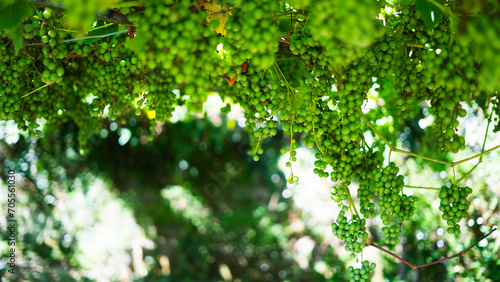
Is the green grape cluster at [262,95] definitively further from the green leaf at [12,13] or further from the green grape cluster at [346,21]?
the green leaf at [12,13]

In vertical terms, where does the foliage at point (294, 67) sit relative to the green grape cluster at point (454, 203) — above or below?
above

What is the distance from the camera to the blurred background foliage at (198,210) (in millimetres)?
2123

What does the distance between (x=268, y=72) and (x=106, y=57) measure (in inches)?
16.9

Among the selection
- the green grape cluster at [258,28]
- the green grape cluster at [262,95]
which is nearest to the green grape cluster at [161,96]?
the green grape cluster at [262,95]

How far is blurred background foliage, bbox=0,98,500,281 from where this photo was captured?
2123mm

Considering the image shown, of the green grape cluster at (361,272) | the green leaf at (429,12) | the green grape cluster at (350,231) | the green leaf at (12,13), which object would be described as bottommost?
the green grape cluster at (361,272)

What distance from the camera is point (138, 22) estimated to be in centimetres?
75

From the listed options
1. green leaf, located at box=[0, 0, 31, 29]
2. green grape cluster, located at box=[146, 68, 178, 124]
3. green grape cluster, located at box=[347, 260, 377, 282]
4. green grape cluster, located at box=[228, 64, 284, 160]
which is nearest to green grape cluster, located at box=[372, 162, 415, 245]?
green grape cluster, located at box=[347, 260, 377, 282]

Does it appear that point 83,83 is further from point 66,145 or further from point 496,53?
point 66,145

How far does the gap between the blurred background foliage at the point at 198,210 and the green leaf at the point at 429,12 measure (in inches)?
24.9

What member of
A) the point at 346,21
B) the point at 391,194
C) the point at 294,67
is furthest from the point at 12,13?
the point at 391,194

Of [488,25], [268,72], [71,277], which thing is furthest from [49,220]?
[488,25]

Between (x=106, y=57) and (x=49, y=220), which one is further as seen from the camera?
(x=49, y=220)

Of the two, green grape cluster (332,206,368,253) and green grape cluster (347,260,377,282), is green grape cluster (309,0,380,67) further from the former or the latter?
green grape cluster (347,260,377,282)
